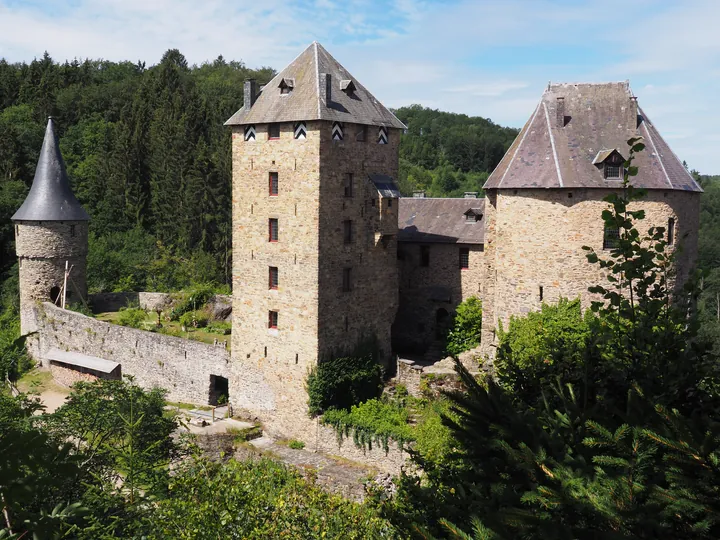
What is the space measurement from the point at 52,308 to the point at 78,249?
327cm

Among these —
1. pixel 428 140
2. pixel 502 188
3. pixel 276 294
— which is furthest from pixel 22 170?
pixel 428 140

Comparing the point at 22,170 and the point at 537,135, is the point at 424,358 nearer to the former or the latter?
the point at 537,135

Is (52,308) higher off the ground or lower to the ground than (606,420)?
lower

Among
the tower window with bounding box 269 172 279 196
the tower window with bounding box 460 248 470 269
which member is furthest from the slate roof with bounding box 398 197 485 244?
the tower window with bounding box 269 172 279 196

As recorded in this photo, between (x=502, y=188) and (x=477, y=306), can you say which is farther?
(x=477, y=306)

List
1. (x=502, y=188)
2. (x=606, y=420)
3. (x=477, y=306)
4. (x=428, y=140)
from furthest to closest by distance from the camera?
(x=428, y=140)
(x=477, y=306)
(x=502, y=188)
(x=606, y=420)

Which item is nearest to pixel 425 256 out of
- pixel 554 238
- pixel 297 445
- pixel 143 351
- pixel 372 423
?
pixel 554 238

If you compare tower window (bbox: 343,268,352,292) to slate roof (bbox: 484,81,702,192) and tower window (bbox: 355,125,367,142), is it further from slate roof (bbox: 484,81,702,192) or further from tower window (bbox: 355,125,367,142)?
slate roof (bbox: 484,81,702,192)

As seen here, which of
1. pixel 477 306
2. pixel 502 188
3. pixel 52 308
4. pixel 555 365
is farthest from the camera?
pixel 52 308

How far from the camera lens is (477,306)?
92.1 ft

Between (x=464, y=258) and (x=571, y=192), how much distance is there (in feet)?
27.3

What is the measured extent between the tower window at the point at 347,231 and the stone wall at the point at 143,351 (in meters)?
6.48

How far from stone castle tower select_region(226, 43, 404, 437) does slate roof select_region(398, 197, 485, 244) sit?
4142 mm

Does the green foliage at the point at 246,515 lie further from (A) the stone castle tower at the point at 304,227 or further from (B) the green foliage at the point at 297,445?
(A) the stone castle tower at the point at 304,227
